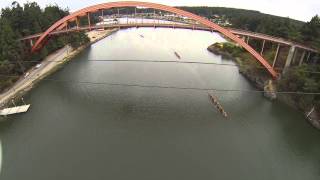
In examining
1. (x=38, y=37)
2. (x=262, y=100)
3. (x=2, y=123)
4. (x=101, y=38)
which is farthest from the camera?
(x=101, y=38)

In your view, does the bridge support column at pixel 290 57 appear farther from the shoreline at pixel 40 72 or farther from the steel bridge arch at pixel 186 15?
the shoreline at pixel 40 72

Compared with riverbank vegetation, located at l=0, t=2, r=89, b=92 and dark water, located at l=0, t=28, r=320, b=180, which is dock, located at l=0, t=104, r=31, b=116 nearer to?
dark water, located at l=0, t=28, r=320, b=180

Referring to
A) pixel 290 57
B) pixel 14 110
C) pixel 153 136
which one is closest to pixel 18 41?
pixel 14 110

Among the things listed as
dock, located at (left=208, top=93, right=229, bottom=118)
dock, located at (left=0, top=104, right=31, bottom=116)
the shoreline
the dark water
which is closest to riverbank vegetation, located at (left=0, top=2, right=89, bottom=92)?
the shoreline

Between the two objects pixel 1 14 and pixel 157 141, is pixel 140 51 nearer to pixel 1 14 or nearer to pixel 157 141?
pixel 1 14

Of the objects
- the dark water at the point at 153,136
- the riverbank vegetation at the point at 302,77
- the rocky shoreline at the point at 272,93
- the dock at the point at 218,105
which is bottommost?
the dark water at the point at 153,136

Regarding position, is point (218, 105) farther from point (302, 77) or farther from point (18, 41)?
point (18, 41)

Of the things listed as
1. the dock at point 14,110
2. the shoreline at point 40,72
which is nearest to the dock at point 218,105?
the dock at point 14,110

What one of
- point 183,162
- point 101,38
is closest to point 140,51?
point 101,38
